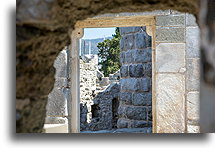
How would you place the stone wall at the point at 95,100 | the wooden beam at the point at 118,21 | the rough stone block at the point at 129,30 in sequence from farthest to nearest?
the stone wall at the point at 95,100 < the rough stone block at the point at 129,30 < the wooden beam at the point at 118,21

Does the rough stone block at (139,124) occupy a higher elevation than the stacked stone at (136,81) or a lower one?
lower

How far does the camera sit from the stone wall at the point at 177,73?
329 cm

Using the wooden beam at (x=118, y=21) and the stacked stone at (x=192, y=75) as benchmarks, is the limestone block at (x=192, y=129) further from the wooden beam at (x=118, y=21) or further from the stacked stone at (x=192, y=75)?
the wooden beam at (x=118, y=21)

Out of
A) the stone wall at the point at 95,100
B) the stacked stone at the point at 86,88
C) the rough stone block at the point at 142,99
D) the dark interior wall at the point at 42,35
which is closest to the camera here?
the dark interior wall at the point at 42,35

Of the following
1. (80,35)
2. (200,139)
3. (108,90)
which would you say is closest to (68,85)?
(80,35)

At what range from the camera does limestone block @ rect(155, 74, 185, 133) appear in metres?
3.32

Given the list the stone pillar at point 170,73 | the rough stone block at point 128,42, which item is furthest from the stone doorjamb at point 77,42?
the rough stone block at point 128,42

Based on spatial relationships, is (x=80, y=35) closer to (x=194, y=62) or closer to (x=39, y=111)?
(x=194, y=62)

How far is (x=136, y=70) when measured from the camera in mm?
4859

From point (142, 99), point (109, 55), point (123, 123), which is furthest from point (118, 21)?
point (109, 55)

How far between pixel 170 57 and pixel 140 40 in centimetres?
151

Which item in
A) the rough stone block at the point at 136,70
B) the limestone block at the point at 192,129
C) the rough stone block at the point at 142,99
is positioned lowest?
the limestone block at the point at 192,129

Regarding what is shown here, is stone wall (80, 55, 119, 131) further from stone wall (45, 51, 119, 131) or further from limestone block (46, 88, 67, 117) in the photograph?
limestone block (46, 88, 67, 117)

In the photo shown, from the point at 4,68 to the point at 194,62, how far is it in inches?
83.6
